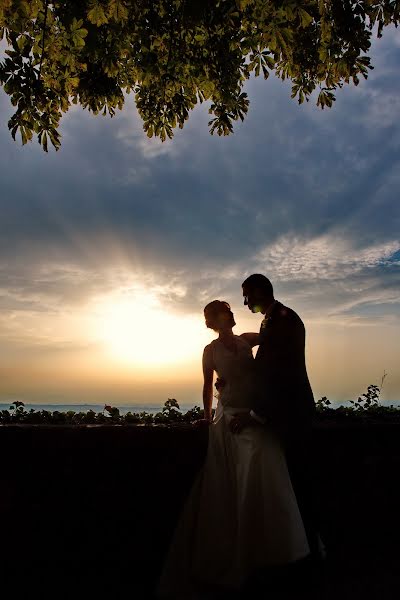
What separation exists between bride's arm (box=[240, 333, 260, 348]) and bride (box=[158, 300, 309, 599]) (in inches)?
15.6

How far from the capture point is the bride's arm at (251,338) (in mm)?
4879

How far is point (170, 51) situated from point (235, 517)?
18.0ft

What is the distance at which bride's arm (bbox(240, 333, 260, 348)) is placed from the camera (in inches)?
192

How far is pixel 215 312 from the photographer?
4754 millimetres

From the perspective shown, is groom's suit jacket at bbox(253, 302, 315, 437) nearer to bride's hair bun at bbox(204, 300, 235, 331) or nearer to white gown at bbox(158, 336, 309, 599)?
white gown at bbox(158, 336, 309, 599)

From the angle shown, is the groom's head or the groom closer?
the groom

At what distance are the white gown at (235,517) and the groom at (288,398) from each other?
0.39 ft

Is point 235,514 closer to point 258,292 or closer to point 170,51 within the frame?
point 258,292

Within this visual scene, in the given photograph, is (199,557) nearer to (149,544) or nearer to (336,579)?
(149,544)

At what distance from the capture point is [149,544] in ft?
14.7

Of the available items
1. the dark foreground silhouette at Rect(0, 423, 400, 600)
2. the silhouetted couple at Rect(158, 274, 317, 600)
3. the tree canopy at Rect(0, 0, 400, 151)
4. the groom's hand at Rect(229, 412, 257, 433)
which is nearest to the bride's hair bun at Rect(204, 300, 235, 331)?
the silhouetted couple at Rect(158, 274, 317, 600)

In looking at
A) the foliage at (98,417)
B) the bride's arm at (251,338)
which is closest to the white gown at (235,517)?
the bride's arm at (251,338)

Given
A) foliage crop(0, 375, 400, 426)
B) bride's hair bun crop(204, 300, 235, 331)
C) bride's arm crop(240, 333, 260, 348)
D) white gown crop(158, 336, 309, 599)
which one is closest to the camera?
white gown crop(158, 336, 309, 599)

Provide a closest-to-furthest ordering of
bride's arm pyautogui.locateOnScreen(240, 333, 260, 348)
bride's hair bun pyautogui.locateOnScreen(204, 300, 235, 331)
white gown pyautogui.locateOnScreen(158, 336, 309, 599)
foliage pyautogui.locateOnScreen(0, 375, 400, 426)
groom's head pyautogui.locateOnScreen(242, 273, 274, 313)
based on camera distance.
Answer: white gown pyautogui.locateOnScreen(158, 336, 309, 599) < groom's head pyautogui.locateOnScreen(242, 273, 274, 313) < bride's hair bun pyautogui.locateOnScreen(204, 300, 235, 331) < bride's arm pyautogui.locateOnScreen(240, 333, 260, 348) < foliage pyautogui.locateOnScreen(0, 375, 400, 426)
